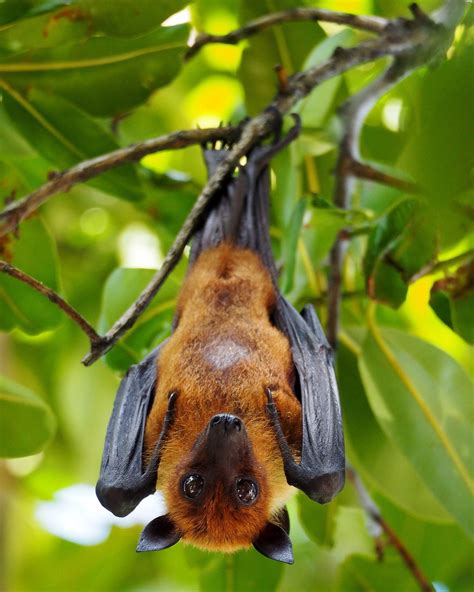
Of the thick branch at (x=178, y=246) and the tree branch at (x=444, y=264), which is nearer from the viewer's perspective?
the thick branch at (x=178, y=246)

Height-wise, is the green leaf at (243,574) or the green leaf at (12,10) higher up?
the green leaf at (12,10)

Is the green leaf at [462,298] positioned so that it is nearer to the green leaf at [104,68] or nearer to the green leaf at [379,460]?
the green leaf at [379,460]

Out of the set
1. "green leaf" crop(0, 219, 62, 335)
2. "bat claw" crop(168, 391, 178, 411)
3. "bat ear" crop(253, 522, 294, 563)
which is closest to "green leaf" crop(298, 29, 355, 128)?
"green leaf" crop(0, 219, 62, 335)

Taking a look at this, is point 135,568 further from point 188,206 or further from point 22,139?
point 22,139

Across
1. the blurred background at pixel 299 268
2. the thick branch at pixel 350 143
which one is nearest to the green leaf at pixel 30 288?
the blurred background at pixel 299 268

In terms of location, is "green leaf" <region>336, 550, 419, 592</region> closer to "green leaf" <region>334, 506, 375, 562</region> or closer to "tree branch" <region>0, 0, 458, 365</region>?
"green leaf" <region>334, 506, 375, 562</region>

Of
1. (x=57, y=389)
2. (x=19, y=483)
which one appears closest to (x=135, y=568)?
(x=19, y=483)
